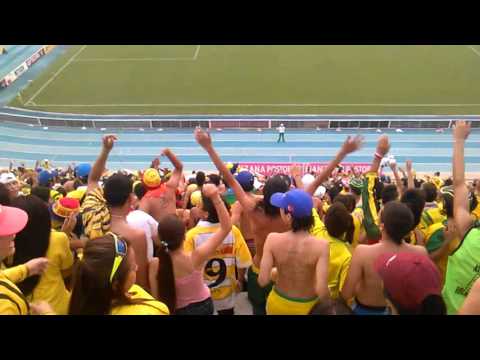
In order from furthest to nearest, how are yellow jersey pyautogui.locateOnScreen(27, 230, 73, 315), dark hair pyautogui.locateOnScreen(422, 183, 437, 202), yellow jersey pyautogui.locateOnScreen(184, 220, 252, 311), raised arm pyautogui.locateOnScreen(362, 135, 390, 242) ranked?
1. dark hair pyautogui.locateOnScreen(422, 183, 437, 202)
2. raised arm pyautogui.locateOnScreen(362, 135, 390, 242)
3. yellow jersey pyautogui.locateOnScreen(184, 220, 252, 311)
4. yellow jersey pyautogui.locateOnScreen(27, 230, 73, 315)

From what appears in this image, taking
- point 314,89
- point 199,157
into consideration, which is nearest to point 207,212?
point 199,157

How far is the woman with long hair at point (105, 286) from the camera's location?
83.3 inches

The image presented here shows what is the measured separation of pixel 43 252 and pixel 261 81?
19.0 metres

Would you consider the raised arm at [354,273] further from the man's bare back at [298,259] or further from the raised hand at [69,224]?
the raised hand at [69,224]

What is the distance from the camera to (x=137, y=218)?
152 inches

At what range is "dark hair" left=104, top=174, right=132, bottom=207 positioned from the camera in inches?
137

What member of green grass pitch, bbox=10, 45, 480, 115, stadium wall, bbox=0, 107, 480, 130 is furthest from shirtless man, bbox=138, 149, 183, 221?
green grass pitch, bbox=10, 45, 480, 115

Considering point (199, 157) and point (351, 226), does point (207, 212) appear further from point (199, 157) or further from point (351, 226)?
point (199, 157)

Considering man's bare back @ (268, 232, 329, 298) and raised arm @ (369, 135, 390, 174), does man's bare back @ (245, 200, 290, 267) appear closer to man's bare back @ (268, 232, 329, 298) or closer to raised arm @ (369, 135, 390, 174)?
man's bare back @ (268, 232, 329, 298)

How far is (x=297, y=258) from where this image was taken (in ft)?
9.82

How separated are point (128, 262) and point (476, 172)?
14684 mm

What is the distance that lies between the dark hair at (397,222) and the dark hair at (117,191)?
75.2 inches

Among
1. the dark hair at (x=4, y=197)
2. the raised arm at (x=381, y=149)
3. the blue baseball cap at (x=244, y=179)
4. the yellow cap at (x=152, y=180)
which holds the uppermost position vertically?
the raised arm at (x=381, y=149)

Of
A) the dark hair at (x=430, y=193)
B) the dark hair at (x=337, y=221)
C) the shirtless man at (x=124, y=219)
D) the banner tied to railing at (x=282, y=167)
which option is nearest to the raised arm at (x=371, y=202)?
the dark hair at (x=337, y=221)
